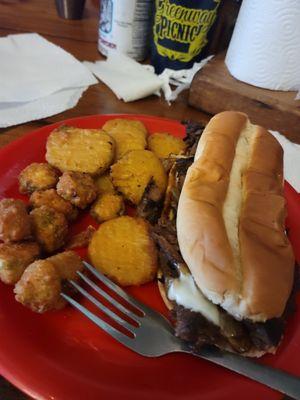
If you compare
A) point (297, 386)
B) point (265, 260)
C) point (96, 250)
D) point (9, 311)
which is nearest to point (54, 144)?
point (96, 250)

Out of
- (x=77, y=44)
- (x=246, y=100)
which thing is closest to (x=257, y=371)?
(x=246, y=100)

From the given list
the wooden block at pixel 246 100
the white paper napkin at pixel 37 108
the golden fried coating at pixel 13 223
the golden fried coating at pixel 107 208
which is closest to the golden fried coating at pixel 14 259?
the golden fried coating at pixel 13 223

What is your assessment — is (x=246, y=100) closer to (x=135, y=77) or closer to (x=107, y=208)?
(x=135, y=77)

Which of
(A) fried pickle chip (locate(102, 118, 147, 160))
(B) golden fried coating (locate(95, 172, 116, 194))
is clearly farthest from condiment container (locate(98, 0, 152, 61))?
(B) golden fried coating (locate(95, 172, 116, 194))

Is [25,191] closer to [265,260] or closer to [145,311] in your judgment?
[145,311]

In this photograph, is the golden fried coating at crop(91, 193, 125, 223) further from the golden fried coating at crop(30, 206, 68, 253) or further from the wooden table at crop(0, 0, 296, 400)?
the wooden table at crop(0, 0, 296, 400)

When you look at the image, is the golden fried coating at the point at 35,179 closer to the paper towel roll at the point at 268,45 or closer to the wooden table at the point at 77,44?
the wooden table at the point at 77,44
